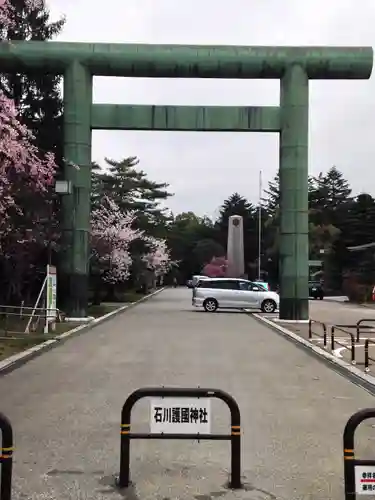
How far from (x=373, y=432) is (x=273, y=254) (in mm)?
84860

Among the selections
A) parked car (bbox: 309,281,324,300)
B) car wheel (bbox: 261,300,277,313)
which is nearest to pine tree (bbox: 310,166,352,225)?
parked car (bbox: 309,281,324,300)

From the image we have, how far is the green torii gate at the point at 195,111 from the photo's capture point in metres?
26.5

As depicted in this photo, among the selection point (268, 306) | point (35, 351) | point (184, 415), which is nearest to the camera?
point (184, 415)

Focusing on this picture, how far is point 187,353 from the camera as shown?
15.6 m

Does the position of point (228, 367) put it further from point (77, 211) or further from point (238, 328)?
point (77, 211)

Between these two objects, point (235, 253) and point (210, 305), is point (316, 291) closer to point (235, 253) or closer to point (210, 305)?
point (235, 253)

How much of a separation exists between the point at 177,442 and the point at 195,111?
21227mm

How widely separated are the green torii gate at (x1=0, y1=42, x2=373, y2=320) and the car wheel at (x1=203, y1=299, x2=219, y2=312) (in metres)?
7.17

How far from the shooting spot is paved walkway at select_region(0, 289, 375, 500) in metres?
5.67

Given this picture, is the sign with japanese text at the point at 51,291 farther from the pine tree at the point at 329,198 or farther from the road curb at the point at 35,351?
the pine tree at the point at 329,198

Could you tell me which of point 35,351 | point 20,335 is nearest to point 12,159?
point 35,351

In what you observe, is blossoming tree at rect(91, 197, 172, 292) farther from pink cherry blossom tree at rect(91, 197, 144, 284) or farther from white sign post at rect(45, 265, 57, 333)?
white sign post at rect(45, 265, 57, 333)

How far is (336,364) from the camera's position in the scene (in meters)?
13.9

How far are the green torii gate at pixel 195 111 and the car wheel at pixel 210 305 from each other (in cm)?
717
